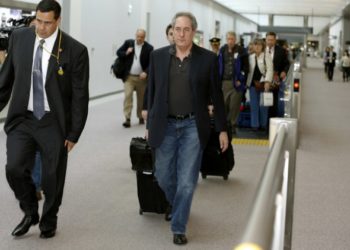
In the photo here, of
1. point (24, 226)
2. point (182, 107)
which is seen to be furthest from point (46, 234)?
point (182, 107)

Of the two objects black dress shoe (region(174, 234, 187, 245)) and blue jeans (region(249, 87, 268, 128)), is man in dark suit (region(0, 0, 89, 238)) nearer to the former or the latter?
black dress shoe (region(174, 234, 187, 245))

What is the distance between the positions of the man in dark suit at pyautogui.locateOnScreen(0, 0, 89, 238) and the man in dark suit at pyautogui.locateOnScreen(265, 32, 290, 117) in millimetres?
6441

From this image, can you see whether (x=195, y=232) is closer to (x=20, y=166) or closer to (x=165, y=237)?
(x=165, y=237)

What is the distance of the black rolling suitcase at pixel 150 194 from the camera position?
530 cm

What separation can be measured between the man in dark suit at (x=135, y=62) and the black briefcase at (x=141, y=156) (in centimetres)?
582

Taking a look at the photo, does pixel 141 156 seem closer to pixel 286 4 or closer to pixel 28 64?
pixel 28 64

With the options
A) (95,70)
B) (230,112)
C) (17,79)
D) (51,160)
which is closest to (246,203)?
(51,160)

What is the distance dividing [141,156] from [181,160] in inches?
34.7

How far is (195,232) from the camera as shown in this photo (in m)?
4.98

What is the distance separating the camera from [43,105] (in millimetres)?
4480

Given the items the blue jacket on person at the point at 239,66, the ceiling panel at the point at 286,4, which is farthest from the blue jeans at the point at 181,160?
the ceiling panel at the point at 286,4

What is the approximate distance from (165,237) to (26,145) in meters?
1.28

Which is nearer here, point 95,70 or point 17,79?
point 17,79

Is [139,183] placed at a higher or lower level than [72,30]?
lower
